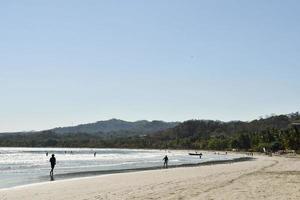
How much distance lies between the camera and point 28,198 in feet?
78.2

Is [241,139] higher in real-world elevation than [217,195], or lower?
higher

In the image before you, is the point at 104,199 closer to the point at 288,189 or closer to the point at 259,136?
the point at 288,189

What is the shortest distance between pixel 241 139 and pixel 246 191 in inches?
6541

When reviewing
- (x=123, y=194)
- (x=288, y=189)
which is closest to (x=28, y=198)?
(x=123, y=194)

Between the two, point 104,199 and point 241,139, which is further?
point 241,139

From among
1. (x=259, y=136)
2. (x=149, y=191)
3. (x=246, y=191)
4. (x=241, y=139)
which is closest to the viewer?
(x=246, y=191)

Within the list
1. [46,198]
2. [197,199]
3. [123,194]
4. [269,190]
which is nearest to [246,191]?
[269,190]

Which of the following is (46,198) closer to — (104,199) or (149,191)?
(104,199)

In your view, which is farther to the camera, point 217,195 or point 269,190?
point 269,190

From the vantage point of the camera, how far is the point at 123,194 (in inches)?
942

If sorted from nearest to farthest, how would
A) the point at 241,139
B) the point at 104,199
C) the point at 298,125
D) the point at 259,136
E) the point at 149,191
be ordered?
the point at 104,199
the point at 149,191
the point at 298,125
the point at 259,136
the point at 241,139

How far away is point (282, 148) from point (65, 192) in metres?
122

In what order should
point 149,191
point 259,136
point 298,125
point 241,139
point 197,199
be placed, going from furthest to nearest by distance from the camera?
point 241,139, point 259,136, point 298,125, point 149,191, point 197,199

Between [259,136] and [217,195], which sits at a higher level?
[259,136]
